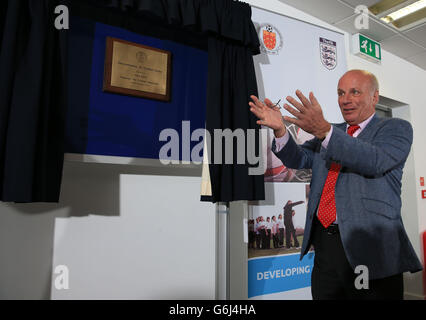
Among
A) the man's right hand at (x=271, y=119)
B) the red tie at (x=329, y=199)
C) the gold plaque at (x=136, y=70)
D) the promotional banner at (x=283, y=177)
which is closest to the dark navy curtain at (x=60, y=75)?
the gold plaque at (x=136, y=70)

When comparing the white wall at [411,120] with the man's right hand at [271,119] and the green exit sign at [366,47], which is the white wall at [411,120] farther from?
the man's right hand at [271,119]

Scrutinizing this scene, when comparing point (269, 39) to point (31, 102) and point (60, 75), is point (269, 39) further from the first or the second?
point (31, 102)

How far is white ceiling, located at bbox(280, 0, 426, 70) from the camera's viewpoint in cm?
209

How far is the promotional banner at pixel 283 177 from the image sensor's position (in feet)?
5.62

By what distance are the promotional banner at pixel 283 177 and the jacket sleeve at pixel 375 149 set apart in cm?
82

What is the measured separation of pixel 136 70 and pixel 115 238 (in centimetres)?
88

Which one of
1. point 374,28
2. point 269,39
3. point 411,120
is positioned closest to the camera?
point 269,39

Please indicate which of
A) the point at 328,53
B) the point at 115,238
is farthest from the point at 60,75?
the point at 328,53

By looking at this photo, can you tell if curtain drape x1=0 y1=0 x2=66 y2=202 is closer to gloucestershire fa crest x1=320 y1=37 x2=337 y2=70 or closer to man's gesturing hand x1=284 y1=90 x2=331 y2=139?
man's gesturing hand x1=284 y1=90 x2=331 y2=139

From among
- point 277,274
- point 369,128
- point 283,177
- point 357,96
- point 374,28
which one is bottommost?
point 277,274

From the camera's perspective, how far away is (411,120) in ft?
9.54

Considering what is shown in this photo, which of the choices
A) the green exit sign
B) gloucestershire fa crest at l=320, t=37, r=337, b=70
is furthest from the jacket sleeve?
the green exit sign

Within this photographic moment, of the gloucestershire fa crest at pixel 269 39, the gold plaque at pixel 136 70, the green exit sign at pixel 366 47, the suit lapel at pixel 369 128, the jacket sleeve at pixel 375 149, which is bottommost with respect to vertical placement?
the jacket sleeve at pixel 375 149

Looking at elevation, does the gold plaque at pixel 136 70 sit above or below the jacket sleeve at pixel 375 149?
above
